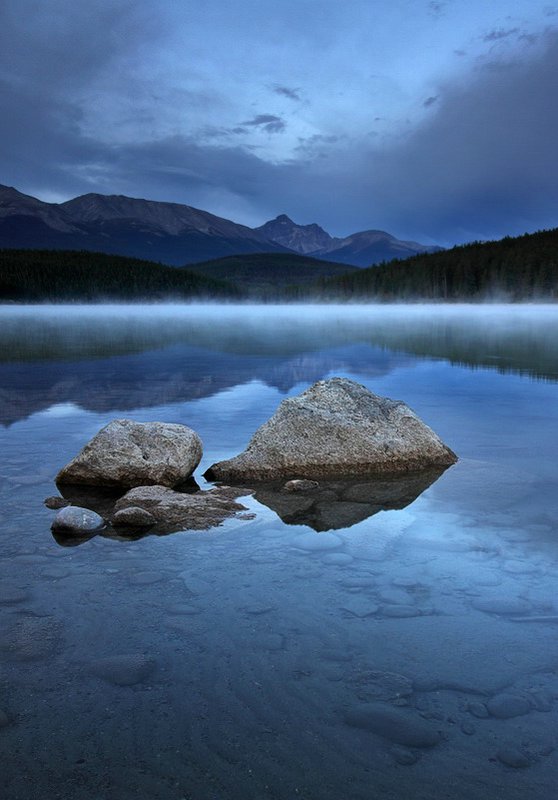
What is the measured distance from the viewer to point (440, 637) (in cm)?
436

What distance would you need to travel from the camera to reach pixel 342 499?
756 cm

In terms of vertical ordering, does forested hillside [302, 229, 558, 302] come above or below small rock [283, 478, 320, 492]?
above

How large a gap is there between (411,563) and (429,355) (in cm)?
2372

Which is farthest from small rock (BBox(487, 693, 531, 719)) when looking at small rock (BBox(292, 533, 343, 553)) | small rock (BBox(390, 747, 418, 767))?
small rock (BBox(292, 533, 343, 553))

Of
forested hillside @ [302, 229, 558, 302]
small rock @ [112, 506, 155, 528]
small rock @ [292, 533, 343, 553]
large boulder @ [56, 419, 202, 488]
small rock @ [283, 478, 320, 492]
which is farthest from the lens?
forested hillside @ [302, 229, 558, 302]

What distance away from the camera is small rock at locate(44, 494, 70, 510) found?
719 cm

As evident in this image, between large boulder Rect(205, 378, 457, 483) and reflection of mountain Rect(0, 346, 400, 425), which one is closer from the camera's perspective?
large boulder Rect(205, 378, 457, 483)

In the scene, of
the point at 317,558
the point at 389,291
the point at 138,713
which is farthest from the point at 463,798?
the point at 389,291

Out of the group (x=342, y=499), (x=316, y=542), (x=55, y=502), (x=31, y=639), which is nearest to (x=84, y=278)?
(x=55, y=502)

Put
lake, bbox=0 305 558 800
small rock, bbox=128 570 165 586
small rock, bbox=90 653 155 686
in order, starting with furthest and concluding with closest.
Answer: small rock, bbox=128 570 165 586 < small rock, bbox=90 653 155 686 < lake, bbox=0 305 558 800

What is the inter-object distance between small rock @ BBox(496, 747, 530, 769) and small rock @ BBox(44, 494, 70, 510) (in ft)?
17.7

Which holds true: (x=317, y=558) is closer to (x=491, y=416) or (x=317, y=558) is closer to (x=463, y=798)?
(x=463, y=798)

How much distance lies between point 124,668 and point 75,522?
8.66 feet

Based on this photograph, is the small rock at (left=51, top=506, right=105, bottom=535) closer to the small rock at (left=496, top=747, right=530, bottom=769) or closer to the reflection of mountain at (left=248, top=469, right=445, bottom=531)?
the reflection of mountain at (left=248, top=469, right=445, bottom=531)
